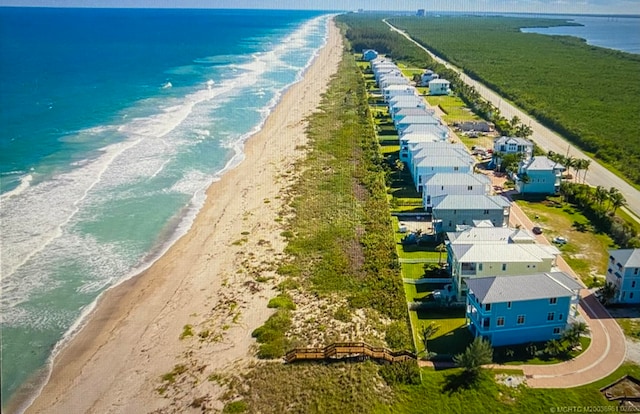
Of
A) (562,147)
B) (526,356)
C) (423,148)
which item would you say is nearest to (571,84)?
(562,147)

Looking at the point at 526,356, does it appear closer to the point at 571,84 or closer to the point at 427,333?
the point at 427,333

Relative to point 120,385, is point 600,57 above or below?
above

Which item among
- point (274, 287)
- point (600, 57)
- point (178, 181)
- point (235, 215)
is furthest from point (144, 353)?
point (600, 57)

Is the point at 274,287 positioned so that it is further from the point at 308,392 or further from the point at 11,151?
the point at 11,151

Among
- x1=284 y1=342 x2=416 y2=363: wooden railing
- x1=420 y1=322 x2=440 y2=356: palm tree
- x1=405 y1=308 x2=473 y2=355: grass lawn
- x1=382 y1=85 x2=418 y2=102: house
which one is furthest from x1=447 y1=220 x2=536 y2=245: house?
x1=382 y1=85 x2=418 y2=102: house

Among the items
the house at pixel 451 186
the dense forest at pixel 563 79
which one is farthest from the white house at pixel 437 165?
the dense forest at pixel 563 79

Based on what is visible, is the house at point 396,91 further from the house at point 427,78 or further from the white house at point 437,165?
the white house at point 437,165
